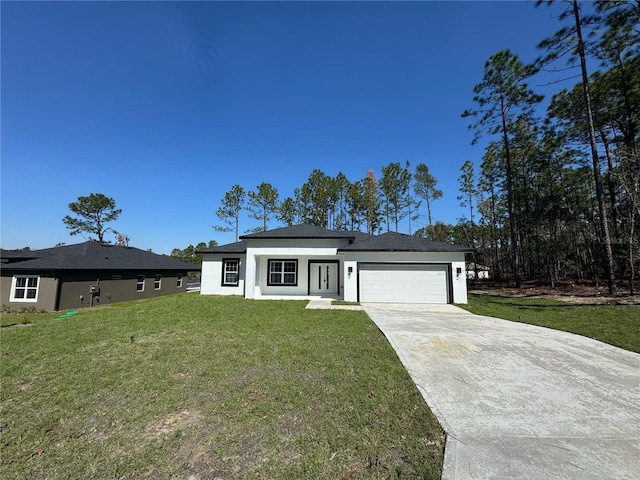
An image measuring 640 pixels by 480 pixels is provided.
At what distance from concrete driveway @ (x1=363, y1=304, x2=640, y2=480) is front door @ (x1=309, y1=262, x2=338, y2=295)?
26.5 feet

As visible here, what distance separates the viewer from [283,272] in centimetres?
→ 1505

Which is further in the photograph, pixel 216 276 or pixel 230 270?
pixel 230 270

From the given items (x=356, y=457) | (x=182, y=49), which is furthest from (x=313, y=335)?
(x=182, y=49)

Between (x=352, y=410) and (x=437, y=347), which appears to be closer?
(x=352, y=410)

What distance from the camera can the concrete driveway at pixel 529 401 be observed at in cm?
245

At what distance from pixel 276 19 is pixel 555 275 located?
22.9 meters

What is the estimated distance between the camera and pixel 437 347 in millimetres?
5848

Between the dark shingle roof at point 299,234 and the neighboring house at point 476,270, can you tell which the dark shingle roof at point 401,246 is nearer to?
the dark shingle roof at point 299,234

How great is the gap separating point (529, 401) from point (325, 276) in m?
11.7

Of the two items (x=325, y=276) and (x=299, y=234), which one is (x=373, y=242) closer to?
(x=325, y=276)

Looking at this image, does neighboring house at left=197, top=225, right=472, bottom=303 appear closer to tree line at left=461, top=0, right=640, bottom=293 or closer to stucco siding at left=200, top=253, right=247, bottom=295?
stucco siding at left=200, top=253, right=247, bottom=295

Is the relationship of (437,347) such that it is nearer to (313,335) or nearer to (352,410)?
(313,335)

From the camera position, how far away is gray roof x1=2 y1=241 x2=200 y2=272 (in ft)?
47.8

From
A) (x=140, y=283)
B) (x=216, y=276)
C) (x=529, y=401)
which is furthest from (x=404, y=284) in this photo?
(x=140, y=283)
